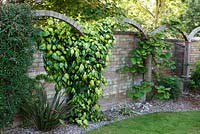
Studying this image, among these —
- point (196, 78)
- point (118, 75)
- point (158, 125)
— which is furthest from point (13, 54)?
point (196, 78)

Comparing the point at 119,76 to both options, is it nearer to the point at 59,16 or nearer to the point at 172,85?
the point at 172,85

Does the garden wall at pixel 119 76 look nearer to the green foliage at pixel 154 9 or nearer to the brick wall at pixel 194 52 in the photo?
the brick wall at pixel 194 52

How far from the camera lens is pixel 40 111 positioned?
4.12m

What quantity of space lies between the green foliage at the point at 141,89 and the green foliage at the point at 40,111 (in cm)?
213

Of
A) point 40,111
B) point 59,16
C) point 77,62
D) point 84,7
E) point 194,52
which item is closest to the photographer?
point 40,111

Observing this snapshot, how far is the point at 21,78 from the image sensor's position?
3.52 meters

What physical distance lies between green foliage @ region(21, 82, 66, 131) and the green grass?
0.58m

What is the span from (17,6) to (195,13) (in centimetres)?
1143

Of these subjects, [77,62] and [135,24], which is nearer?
[77,62]

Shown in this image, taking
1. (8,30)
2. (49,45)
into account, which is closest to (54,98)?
(49,45)

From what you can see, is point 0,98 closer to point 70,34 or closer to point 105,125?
point 70,34

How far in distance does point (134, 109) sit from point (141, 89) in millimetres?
481

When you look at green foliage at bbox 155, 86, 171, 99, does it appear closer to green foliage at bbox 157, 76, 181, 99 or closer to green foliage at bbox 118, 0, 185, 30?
green foliage at bbox 157, 76, 181, 99

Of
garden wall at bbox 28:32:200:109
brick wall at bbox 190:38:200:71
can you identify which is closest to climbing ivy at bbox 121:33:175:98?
garden wall at bbox 28:32:200:109
